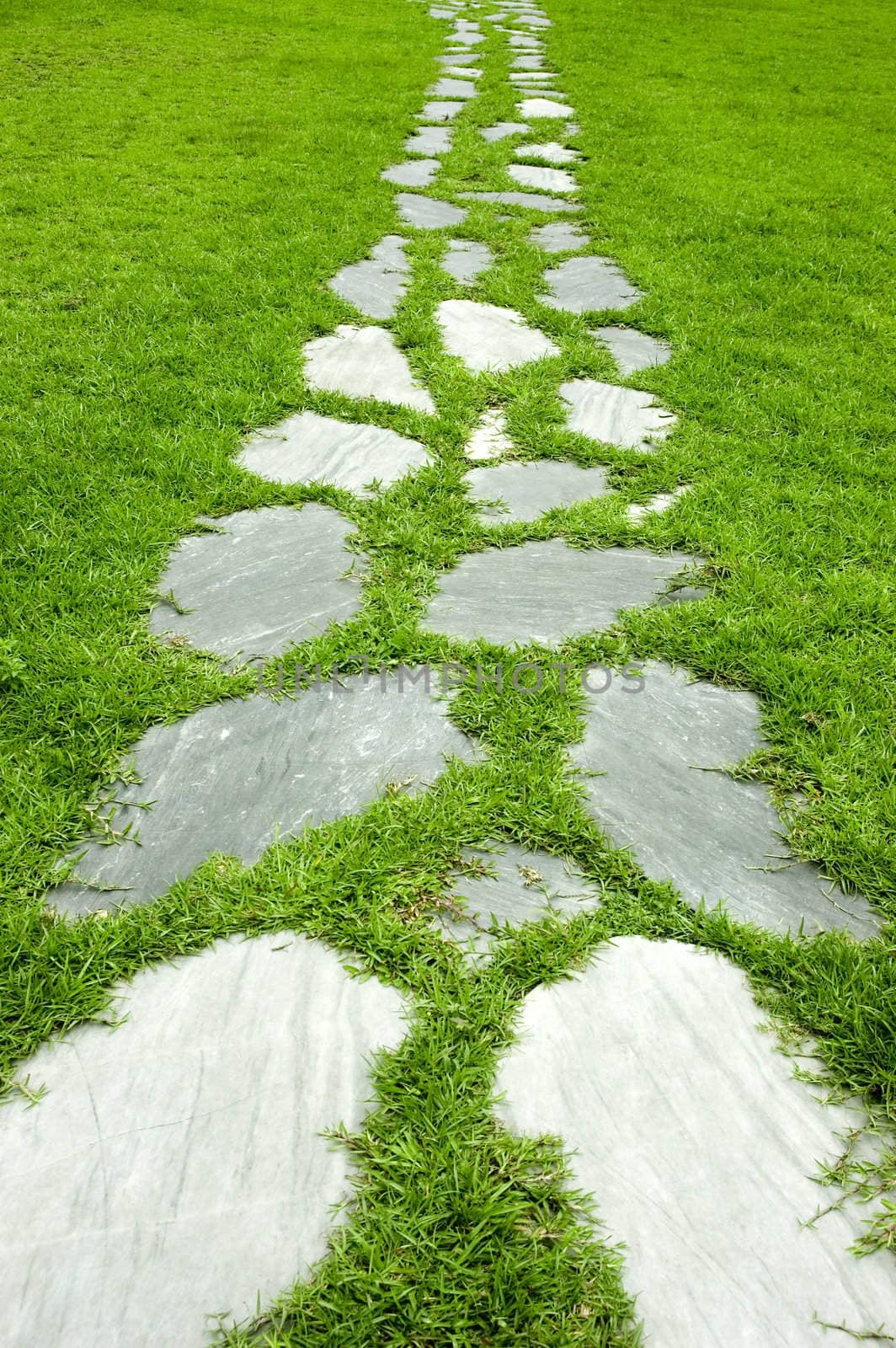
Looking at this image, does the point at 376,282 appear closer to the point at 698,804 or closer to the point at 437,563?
the point at 437,563

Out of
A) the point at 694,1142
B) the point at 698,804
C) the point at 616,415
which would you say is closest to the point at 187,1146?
the point at 694,1142

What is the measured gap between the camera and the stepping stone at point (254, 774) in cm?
162

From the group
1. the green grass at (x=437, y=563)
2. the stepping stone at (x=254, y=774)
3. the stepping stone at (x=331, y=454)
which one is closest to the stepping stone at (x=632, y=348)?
the green grass at (x=437, y=563)

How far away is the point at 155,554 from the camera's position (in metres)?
2.39

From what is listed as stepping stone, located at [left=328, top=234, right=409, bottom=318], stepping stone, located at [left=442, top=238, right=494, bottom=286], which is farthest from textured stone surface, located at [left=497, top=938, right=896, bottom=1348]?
stepping stone, located at [left=442, top=238, right=494, bottom=286]

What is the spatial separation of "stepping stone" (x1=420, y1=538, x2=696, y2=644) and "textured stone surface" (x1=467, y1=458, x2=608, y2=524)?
188 millimetres

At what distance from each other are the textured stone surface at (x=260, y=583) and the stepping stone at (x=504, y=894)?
0.85 metres

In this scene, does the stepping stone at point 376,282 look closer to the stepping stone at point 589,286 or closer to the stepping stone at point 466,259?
the stepping stone at point 466,259

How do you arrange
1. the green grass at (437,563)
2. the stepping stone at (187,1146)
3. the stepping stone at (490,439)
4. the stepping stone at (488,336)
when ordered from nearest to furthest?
1. the stepping stone at (187,1146)
2. the green grass at (437,563)
3. the stepping stone at (490,439)
4. the stepping stone at (488,336)

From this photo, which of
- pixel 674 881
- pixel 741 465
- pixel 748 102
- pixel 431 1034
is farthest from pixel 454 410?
pixel 748 102

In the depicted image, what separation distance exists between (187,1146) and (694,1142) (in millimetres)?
798

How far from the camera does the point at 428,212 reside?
508 centimetres

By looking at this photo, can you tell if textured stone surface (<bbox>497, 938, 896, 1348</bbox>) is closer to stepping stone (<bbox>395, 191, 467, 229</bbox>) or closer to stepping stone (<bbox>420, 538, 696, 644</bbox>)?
stepping stone (<bbox>420, 538, 696, 644</bbox>)

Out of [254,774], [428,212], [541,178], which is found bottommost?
[254,774]
